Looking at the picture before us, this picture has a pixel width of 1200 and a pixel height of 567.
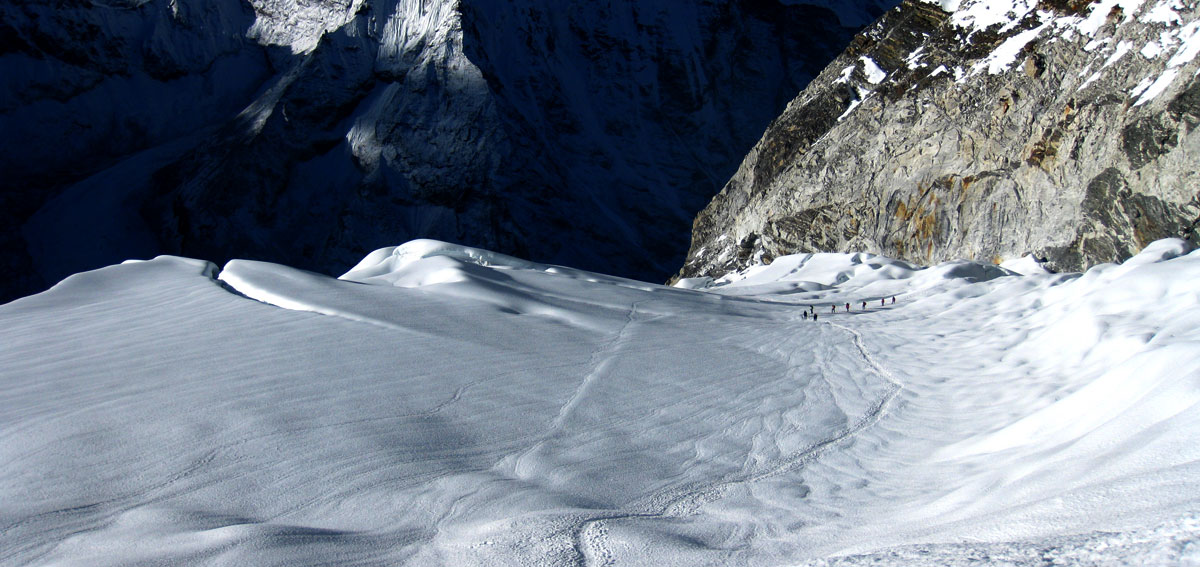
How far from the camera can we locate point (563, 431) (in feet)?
27.5

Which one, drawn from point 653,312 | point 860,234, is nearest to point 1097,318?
point 653,312

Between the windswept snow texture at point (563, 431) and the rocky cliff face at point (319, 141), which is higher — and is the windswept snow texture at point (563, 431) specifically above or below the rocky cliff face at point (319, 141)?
below

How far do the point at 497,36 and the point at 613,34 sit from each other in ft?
41.5

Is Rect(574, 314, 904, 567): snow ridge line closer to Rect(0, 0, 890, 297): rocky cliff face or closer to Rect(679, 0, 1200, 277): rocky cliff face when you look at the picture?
Rect(679, 0, 1200, 277): rocky cliff face

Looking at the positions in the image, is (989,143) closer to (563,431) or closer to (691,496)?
(563,431)

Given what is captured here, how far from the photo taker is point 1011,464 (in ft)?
21.3

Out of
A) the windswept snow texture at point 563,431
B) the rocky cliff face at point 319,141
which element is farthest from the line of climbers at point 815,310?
the rocky cliff face at point 319,141

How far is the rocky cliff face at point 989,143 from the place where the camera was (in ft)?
71.9

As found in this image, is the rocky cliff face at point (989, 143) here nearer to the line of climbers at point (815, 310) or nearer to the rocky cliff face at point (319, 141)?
the line of climbers at point (815, 310)

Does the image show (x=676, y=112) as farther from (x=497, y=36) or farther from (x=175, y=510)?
(x=175, y=510)

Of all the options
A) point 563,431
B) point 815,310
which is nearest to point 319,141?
point 815,310

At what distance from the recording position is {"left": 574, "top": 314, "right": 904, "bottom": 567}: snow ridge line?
5184 mm

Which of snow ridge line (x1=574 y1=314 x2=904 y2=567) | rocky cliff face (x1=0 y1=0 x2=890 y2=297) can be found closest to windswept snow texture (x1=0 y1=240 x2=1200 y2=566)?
snow ridge line (x1=574 y1=314 x2=904 y2=567)

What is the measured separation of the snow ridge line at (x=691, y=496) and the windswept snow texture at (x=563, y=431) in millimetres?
31
